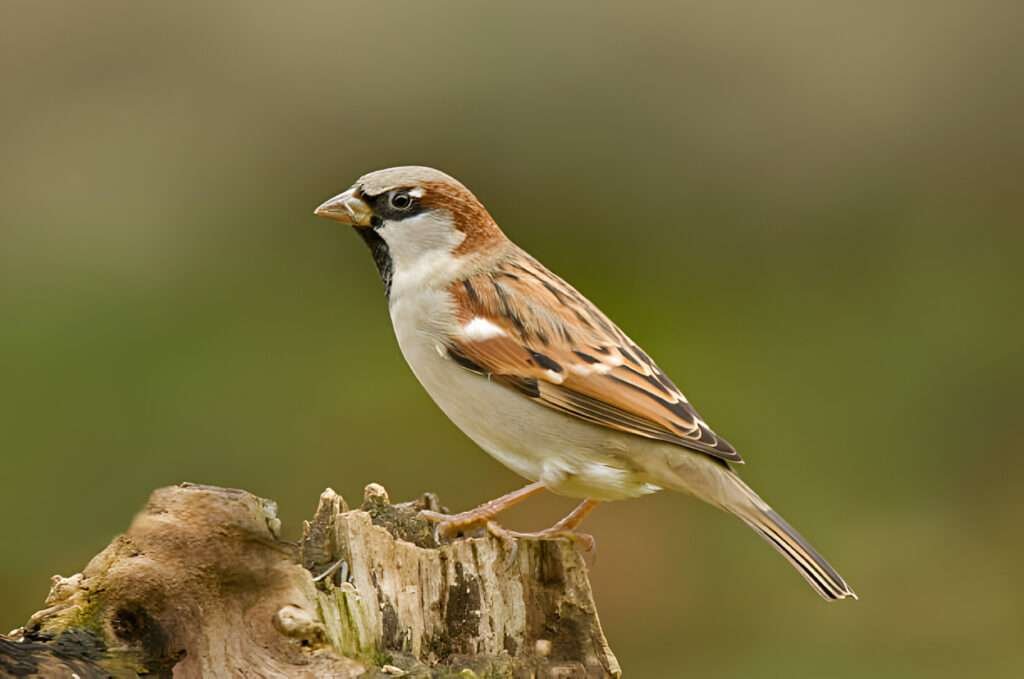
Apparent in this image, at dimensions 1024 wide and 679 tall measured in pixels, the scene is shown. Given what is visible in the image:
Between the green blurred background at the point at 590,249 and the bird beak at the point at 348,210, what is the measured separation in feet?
7.60

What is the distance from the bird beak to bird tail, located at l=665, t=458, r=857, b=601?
1144 mm

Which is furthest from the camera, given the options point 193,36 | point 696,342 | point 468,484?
point 193,36

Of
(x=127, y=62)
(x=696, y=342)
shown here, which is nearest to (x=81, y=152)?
(x=127, y=62)

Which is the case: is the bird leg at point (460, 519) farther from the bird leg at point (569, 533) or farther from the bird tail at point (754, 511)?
the bird tail at point (754, 511)

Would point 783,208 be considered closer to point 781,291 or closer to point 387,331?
point 781,291

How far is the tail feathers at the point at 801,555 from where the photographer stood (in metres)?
3.84

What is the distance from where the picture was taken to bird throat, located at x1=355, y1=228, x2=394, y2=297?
14.3ft

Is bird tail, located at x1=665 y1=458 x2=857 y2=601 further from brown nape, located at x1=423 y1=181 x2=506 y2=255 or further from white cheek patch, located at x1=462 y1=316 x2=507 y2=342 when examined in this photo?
brown nape, located at x1=423 y1=181 x2=506 y2=255

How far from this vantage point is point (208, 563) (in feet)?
10.3

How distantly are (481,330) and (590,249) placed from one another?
399cm

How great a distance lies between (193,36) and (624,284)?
2734mm

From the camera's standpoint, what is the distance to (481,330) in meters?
4.16

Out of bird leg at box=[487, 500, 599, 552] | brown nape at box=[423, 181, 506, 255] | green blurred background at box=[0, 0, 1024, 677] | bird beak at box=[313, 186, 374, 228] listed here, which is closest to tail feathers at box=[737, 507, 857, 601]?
bird leg at box=[487, 500, 599, 552]

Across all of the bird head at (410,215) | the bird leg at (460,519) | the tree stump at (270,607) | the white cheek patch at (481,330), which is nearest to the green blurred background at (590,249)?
the bird head at (410,215)
